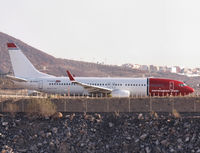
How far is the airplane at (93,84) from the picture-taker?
2235 inches

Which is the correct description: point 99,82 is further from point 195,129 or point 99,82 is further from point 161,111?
point 195,129

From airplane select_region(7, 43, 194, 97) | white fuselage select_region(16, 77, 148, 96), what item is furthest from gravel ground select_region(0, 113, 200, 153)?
white fuselage select_region(16, 77, 148, 96)

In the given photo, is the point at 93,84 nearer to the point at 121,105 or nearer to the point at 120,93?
the point at 120,93

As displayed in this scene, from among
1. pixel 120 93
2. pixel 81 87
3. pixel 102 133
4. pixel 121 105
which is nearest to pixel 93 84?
pixel 81 87

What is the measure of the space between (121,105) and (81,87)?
57.7ft

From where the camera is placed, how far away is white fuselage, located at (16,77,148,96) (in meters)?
57.8

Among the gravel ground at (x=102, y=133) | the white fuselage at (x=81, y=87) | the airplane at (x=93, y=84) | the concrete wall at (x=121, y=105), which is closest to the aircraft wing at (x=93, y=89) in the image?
the airplane at (x=93, y=84)

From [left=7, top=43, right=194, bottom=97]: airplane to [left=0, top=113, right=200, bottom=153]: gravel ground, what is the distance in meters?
14.8

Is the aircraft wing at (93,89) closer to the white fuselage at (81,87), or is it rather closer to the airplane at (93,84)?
the airplane at (93,84)

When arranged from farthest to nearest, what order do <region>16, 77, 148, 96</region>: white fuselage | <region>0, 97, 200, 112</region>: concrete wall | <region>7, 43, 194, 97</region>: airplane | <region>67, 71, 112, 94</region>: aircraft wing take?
1. <region>16, 77, 148, 96</region>: white fuselage
2. <region>7, 43, 194, 97</region>: airplane
3. <region>67, 71, 112, 94</region>: aircraft wing
4. <region>0, 97, 200, 112</region>: concrete wall

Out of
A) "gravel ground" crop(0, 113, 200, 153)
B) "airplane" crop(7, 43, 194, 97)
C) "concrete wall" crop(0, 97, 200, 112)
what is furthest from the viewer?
"airplane" crop(7, 43, 194, 97)

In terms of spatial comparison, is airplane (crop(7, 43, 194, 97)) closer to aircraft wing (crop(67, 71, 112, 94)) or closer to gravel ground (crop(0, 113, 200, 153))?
aircraft wing (crop(67, 71, 112, 94))

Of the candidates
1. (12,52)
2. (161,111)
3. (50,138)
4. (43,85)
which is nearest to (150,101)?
(161,111)

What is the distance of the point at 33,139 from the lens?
1485 inches
